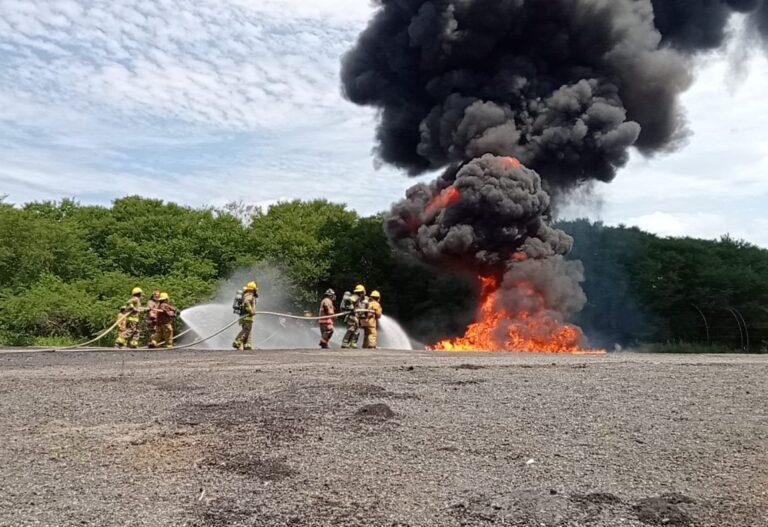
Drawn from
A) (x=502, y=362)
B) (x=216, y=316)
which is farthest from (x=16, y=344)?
(x=502, y=362)

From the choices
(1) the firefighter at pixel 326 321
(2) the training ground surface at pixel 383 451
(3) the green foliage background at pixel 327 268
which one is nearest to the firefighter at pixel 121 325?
(1) the firefighter at pixel 326 321

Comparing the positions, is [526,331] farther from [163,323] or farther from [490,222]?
[163,323]

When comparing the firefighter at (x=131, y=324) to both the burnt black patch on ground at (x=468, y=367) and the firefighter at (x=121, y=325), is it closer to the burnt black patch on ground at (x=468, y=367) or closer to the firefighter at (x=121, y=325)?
the firefighter at (x=121, y=325)

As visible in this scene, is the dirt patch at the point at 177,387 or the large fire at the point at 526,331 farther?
the large fire at the point at 526,331

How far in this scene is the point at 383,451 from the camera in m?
5.96

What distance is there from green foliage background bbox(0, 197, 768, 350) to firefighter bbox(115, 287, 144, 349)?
755cm

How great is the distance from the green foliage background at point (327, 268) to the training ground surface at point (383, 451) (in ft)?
64.2

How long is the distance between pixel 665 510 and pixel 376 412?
3.43 meters

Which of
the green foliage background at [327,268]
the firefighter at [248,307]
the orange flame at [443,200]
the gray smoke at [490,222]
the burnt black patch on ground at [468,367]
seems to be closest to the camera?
the burnt black patch on ground at [468,367]

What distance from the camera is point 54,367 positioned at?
12.4 meters

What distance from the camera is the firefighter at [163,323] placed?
739 inches

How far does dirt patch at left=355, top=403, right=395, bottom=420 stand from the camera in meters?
7.16

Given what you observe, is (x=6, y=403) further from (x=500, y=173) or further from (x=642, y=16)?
(x=642, y=16)

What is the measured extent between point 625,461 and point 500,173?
17.1 meters
